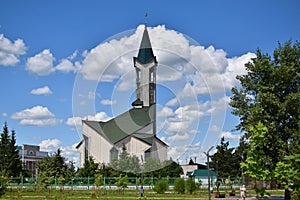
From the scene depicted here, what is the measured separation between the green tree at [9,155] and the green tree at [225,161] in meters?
30.8

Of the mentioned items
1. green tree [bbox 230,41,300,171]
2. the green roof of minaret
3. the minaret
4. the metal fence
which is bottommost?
the metal fence

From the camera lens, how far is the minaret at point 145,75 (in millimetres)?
47000

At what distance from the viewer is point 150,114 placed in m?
50.3

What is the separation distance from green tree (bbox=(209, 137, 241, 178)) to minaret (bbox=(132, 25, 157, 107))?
54.7 ft

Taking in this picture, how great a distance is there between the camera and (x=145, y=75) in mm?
49469

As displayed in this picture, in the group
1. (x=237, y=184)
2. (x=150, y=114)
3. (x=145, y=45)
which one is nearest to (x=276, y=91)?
(x=145, y=45)

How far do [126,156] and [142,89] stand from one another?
15.1m

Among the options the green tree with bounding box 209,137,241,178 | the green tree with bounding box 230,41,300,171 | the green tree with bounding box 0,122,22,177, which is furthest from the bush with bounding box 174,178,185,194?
the green tree with bounding box 0,122,22,177

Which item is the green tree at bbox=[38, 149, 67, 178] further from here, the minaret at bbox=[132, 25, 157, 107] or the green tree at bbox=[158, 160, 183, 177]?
the minaret at bbox=[132, 25, 157, 107]

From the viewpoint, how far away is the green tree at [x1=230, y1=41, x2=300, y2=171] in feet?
90.2

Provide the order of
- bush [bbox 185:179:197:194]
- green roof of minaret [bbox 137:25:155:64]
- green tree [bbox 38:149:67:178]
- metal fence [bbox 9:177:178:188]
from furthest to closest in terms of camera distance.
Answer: green tree [bbox 38:149:67:178] < metal fence [bbox 9:177:178:188] < green roof of minaret [bbox 137:25:155:64] < bush [bbox 185:179:197:194]

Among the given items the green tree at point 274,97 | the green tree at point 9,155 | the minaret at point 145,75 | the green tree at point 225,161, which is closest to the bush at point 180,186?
the minaret at point 145,75

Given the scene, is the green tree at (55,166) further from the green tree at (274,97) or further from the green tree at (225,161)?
the green tree at (274,97)

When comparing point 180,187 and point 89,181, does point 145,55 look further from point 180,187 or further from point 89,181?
point 180,187
